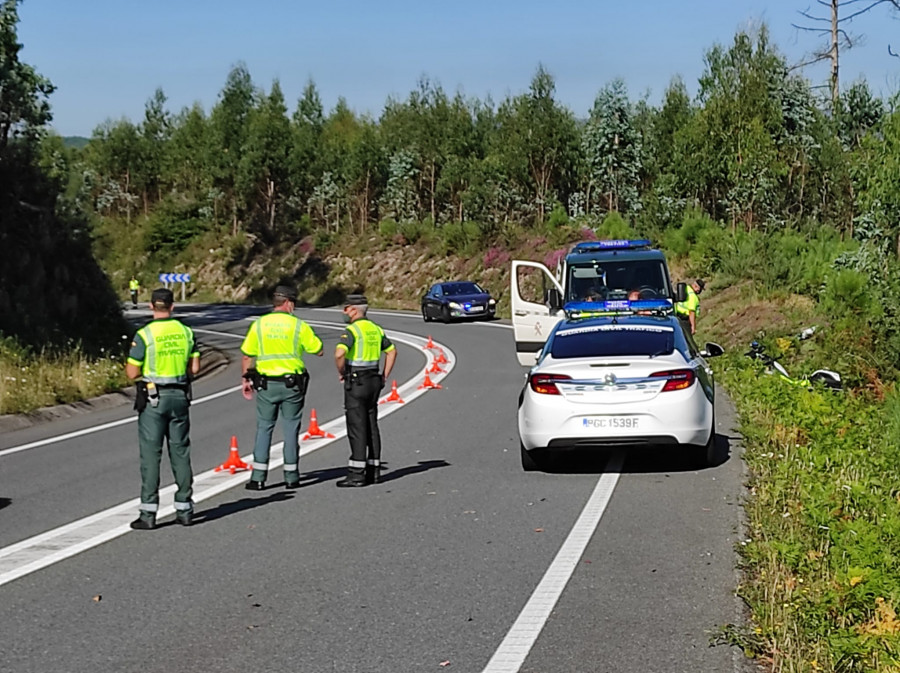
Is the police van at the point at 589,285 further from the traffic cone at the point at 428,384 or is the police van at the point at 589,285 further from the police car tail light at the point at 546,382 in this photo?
the police car tail light at the point at 546,382

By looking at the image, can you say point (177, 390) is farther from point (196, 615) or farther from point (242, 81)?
point (242, 81)

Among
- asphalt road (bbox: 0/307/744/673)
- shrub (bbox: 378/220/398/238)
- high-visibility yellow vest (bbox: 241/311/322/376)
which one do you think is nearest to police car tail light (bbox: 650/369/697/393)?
asphalt road (bbox: 0/307/744/673)

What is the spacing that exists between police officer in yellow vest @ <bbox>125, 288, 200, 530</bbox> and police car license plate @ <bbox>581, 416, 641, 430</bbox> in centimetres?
365

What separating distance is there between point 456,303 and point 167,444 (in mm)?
32872

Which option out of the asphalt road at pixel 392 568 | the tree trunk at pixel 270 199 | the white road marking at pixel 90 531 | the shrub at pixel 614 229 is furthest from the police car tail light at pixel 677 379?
the tree trunk at pixel 270 199

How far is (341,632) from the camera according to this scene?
20.9 feet

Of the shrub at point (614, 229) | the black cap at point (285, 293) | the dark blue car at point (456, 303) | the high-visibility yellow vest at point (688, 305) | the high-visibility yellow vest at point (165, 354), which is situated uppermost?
the black cap at point (285, 293)

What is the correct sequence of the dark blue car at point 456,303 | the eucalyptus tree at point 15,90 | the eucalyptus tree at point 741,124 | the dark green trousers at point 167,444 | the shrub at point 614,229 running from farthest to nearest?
the shrub at point 614,229
the dark blue car at point 456,303
the eucalyptus tree at point 741,124
the eucalyptus tree at point 15,90
the dark green trousers at point 167,444

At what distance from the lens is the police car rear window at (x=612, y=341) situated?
1172 cm

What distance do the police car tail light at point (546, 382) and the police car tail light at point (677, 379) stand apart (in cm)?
86

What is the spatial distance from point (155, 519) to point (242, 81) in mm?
72194

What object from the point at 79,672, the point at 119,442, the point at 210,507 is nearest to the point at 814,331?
the point at 119,442

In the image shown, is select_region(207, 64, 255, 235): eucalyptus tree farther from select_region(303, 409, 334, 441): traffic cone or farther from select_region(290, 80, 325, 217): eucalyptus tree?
select_region(303, 409, 334, 441): traffic cone

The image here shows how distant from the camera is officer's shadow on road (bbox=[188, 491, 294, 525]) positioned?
977cm
